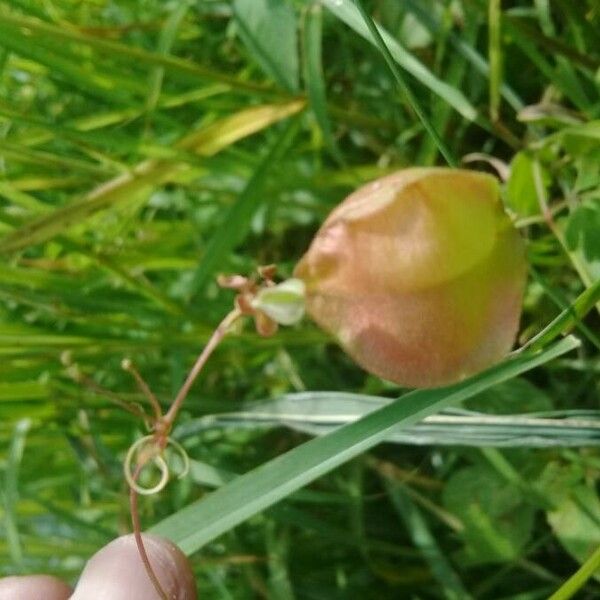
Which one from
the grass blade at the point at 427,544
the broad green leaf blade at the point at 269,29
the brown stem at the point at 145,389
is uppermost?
the broad green leaf blade at the point at 269,29

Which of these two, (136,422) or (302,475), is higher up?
(302,475)

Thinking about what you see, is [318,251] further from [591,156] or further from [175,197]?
[175,197]

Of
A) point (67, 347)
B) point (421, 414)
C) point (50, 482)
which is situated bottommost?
point (50, 482)

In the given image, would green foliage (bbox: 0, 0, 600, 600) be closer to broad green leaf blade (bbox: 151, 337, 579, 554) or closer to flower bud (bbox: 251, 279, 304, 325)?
broad green leaf blade (bbox: 151, 337, 579, 554)

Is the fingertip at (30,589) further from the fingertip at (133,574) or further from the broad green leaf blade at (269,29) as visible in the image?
the broad green leaf blade at (269,29)

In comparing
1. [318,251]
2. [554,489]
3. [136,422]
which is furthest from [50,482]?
[318,251]

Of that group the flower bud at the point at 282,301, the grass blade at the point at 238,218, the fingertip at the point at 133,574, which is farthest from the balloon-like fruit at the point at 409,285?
the grass blade at the point at 238,218
